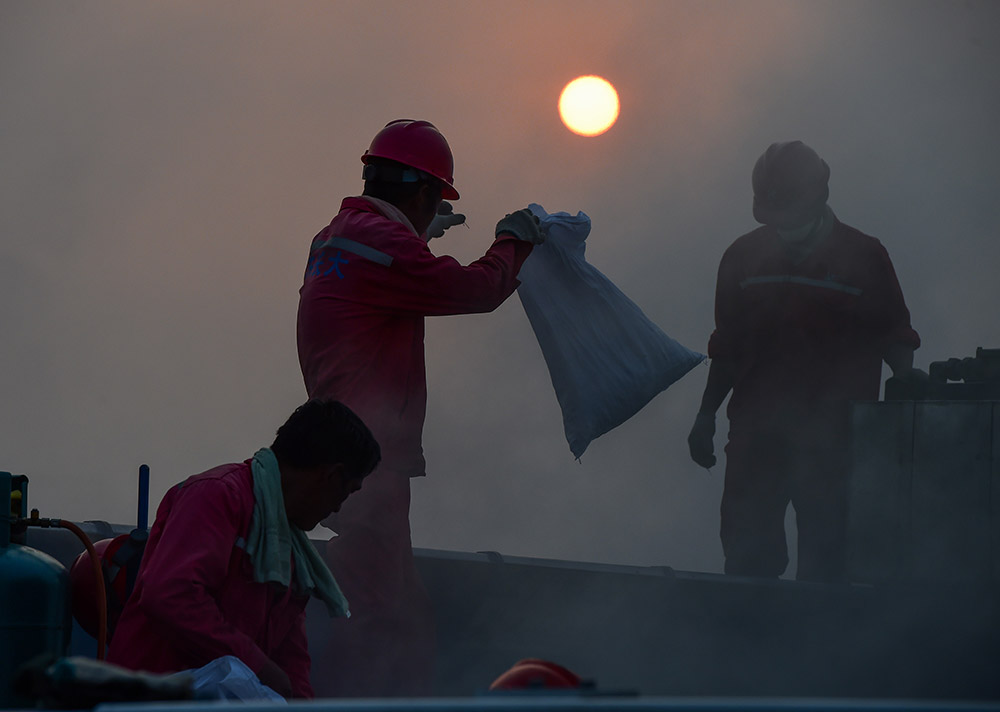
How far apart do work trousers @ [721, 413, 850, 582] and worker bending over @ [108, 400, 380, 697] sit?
2.78 metres

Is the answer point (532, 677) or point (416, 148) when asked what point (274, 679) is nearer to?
point (532, 677)

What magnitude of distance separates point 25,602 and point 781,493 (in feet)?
10.4

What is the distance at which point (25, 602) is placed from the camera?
3066 mm

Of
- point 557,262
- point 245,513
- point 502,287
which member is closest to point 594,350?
point 557,262

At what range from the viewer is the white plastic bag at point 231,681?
8.02 ft

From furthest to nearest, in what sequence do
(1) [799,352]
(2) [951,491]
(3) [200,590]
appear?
(1) [799,352] < (2) [951,491] < (3) [200,590]

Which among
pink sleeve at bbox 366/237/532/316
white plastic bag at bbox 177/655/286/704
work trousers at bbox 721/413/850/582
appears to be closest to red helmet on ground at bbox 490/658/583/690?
white plastic bag at bbox 177/655/286/704

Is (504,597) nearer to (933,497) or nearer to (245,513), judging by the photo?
(933,497)

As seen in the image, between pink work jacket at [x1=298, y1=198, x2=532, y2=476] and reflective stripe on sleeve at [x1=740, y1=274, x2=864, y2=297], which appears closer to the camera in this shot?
pink work jacket at [x1=298, y1=198, x2=532, y2=476]

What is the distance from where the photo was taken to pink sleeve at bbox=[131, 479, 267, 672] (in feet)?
8.31

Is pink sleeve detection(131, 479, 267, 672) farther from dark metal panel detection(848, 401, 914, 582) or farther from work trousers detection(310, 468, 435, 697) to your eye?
dark metal panel detection(848, 401, 914, 582)

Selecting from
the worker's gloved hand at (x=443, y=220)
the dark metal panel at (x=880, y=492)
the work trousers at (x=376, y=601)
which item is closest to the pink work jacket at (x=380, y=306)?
the work trousers at (x=376, y=601)

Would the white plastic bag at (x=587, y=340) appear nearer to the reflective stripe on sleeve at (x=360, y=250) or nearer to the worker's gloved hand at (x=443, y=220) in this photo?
the worker's gloved hand at (x=443, y=220)

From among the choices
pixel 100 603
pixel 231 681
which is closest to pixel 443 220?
pixel 100 603
